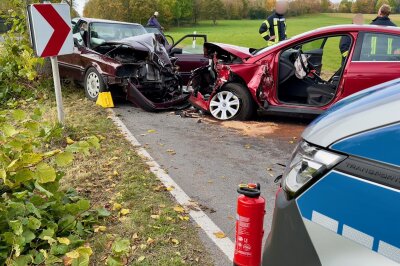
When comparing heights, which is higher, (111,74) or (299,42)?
(299,42)

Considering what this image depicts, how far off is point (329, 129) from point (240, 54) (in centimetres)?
549

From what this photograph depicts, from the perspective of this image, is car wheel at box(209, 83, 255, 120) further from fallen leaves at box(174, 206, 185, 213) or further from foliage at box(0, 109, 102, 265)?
foliage at box(0, 109, 102, 265)

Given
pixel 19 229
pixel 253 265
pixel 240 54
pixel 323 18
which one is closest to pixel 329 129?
pixel 253 265

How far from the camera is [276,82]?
6680 millimetres

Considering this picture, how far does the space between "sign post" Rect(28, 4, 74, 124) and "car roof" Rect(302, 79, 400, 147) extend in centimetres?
441

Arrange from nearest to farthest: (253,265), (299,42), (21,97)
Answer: (253,265)
(299,42)
(21,97)

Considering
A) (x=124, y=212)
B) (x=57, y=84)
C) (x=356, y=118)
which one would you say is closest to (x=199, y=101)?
(x=57, y=84)

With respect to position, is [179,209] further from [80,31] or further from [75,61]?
[80,31]

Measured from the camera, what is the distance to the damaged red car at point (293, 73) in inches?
235

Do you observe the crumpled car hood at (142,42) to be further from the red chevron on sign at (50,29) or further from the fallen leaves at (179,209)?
the fallen leaves at (179,209)

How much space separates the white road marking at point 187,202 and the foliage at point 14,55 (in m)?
4.17

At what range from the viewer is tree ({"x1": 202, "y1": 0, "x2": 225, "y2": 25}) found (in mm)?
76750

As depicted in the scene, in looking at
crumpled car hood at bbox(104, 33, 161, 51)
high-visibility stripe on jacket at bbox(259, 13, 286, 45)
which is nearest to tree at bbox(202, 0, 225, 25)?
high-visibility stripe on jacket at bbox(259, 13, 286, 45)

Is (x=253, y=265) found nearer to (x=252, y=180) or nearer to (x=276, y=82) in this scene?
(x=252, y=180)
